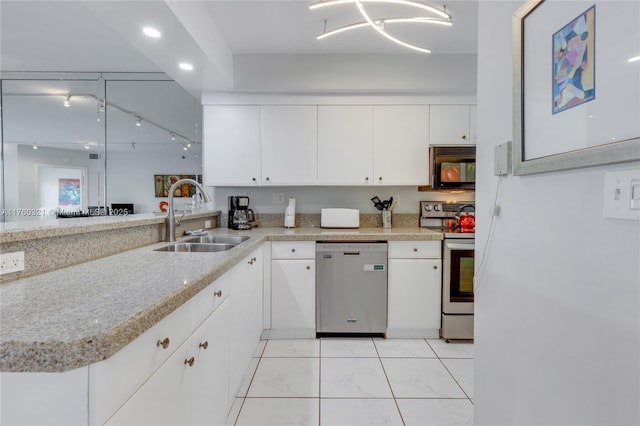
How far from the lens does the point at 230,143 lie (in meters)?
2.89

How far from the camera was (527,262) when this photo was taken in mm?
991

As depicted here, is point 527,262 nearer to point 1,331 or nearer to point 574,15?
point 574,15

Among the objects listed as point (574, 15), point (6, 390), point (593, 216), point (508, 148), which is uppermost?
point (574, 15)

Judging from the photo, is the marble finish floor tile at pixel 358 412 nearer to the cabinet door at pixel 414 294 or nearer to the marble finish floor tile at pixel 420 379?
the marble finish floor tile at pixel 420 379

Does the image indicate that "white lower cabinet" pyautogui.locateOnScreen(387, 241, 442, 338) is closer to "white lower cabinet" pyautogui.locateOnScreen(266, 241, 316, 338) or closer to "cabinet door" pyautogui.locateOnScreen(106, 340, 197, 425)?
"white lower cabinet" pyautogui.locateOnScreen(266, 241, 316, 338)

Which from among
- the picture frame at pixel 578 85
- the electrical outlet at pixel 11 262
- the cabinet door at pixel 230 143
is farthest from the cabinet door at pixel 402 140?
the electrical outlet at pixel 11 262

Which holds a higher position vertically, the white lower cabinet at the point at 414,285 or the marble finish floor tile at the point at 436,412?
the white lower cabinet at the point at 414,285

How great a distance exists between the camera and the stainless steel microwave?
2799 millimetres

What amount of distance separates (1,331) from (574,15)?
5.06 feet

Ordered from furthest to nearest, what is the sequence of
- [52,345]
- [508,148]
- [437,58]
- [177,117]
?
1. [177,117]
2. [437,58]
3. [508,148]
4. [52,345]

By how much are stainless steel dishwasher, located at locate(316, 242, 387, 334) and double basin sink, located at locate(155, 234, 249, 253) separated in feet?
2.38

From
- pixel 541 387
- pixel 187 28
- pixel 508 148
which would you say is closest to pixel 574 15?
pixel 508 148

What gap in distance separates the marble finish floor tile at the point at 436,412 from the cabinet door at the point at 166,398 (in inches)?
47.3

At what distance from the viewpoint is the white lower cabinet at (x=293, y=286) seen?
261cm
